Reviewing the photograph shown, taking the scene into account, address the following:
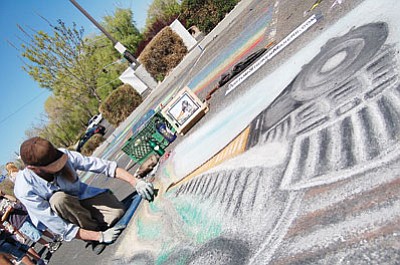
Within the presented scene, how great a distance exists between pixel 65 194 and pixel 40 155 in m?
0.55

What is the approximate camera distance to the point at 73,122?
31172mm

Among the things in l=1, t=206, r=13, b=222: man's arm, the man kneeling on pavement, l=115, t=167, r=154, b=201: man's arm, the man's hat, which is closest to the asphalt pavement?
l=115, t=167, r=154, b=201: man's arm

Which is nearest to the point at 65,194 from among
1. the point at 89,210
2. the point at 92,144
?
the point at 89,210

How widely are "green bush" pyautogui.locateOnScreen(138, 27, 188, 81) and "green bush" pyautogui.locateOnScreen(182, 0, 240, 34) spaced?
3.40 feet

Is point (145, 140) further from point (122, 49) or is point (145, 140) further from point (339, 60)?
point (122, 49)

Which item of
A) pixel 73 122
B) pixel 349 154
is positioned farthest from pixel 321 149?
pixel 73 122

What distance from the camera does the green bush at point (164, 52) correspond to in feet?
41.1

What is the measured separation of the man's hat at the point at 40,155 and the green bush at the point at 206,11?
972 cm

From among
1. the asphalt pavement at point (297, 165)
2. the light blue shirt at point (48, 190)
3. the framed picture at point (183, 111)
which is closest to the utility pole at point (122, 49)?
the framed picture at point (183, 111)

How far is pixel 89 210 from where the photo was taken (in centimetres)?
376

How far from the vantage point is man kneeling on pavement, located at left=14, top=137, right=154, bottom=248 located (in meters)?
3.08

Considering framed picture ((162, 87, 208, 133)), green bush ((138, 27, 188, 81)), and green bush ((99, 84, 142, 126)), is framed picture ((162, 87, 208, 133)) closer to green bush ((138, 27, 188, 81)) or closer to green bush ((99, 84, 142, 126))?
green bush ((138, 27, 188, 81))

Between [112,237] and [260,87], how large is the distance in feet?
8.30

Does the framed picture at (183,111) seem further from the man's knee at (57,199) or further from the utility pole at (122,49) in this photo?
the utility pole at (122,49)
